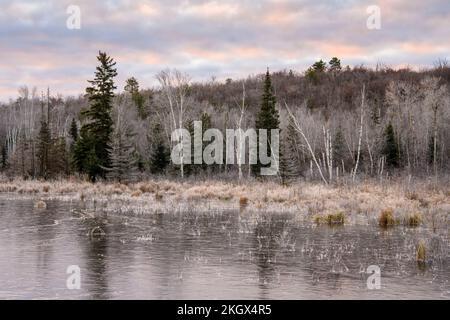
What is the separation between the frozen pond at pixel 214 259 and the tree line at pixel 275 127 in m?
12.2

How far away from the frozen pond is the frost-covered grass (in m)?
2.36

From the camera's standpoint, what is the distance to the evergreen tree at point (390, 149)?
57219 mm

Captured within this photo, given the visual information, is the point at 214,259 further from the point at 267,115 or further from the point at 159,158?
the point at 159,158

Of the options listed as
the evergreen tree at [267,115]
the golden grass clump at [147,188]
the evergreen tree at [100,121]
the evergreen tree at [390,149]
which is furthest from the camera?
the evergreen tree at [390,149]

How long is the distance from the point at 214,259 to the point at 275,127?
1408 inches

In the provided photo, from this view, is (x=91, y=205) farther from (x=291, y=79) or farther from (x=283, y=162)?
(x=291, y=79)

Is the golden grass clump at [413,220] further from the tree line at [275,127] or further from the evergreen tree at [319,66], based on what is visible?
the evergreen tree at [319,66]

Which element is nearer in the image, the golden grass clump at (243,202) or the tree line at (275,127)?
the golden grass clump at (243,202)

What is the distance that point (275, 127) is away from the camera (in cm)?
4750

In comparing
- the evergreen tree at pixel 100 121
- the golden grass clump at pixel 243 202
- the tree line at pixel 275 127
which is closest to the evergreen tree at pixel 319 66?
the tree line at pixel 275 127

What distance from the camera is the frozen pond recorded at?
955 cm

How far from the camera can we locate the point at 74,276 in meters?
10.5

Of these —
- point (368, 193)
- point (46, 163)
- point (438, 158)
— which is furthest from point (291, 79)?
point (368, 193)
